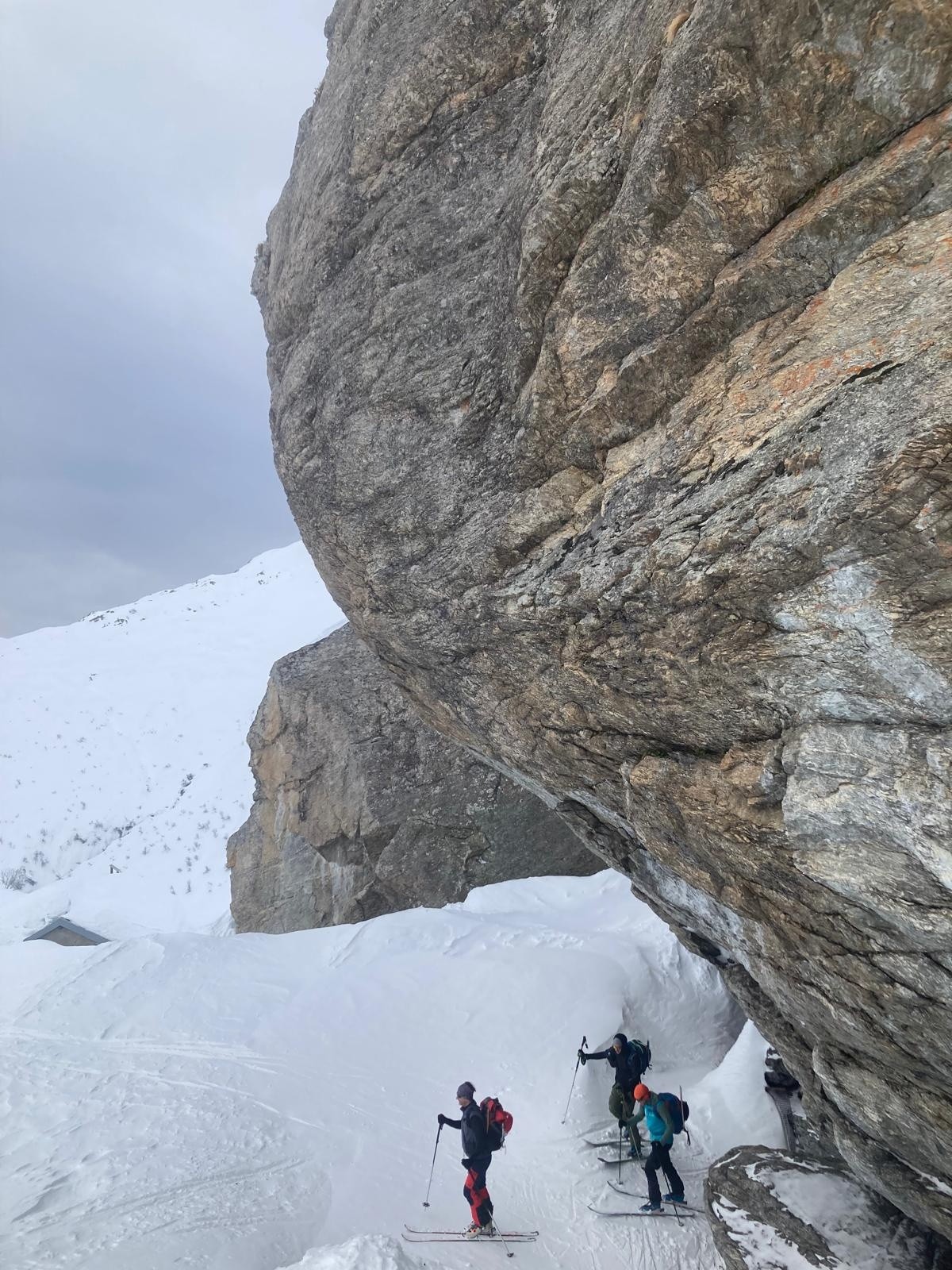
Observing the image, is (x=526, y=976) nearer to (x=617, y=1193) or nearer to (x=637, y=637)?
(x=617, y=1193)

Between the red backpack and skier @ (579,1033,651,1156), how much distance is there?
76.6 inches

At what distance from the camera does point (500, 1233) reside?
8727mm

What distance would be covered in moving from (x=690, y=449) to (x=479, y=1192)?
8245 millimetres

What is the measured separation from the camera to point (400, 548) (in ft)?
27.7

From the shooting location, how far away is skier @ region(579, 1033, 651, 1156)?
10133 mm

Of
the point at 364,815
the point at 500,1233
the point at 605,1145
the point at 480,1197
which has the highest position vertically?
the point at 364,815

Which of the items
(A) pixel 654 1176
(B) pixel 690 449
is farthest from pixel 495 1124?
(B) pixel 690 449

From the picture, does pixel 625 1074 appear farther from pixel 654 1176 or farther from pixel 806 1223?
pixel 806 1223

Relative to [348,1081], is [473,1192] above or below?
below

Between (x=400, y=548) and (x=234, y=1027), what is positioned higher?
(x=400, y=548)

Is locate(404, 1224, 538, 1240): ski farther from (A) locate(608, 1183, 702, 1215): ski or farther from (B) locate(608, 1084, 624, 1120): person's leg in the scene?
(B) locate(608, 1084, 624, 1120): person's leg

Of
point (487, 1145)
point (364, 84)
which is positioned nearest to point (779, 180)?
point (364, 84)

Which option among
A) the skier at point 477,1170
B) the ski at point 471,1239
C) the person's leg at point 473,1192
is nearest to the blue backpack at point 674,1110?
the ski at point 471,1239

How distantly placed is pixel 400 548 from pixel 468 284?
8.92 feet
